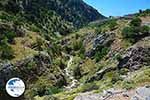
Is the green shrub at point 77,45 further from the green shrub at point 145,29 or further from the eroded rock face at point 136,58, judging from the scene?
the eroded rock face at point 136,58

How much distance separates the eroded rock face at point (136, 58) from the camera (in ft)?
261

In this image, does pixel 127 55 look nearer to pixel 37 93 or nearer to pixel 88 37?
pixel 37 93

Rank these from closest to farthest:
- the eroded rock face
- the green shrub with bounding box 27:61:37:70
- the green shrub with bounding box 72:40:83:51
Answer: the eroded rock face < the green shrub with bounding box 27:61:37:70 < the green shrub with bounding box 72:40:83:51

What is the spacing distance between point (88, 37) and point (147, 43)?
53.9 meters

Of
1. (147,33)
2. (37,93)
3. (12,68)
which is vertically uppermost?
(147,33)

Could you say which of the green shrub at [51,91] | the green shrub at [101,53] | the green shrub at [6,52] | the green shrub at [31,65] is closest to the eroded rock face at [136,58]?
the green shrub at [51,91]

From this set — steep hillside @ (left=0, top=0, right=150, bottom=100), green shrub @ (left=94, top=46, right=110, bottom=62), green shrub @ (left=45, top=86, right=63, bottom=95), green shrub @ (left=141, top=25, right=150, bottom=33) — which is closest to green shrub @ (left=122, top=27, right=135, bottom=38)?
steep hillside @ (left=0, top=0, right=150, bottom=100)

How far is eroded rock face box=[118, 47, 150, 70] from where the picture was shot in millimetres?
Answer: 79500

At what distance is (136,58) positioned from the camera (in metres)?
82.7

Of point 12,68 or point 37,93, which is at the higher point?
point 12,68

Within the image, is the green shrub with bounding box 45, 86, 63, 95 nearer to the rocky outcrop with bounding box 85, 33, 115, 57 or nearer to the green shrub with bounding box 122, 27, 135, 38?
the green shrub with bounding box 122, 27, 135, 38

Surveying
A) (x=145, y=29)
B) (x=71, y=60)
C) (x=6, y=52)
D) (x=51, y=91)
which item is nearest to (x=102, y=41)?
(x=71, y=60)

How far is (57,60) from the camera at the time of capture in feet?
376

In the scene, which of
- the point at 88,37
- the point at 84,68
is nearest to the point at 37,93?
the point at 84,68
